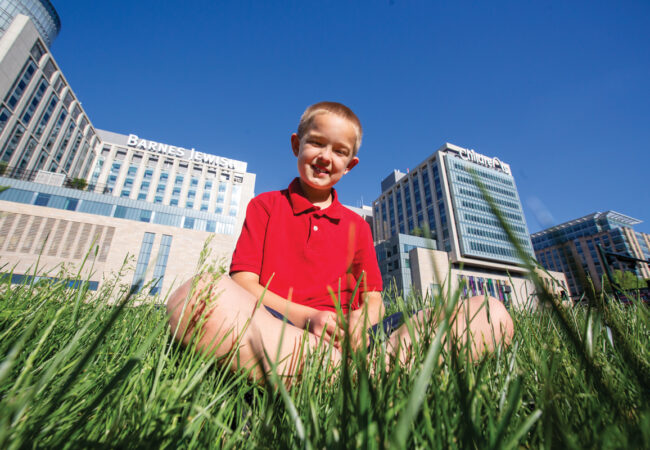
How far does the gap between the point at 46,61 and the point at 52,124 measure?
7.25 m

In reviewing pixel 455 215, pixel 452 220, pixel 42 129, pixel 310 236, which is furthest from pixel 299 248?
pixel 42 129

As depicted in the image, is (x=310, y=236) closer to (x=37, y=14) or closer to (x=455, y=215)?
(x=455, y=215)

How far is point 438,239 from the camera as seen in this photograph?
4062 cm

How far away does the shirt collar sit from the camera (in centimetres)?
181

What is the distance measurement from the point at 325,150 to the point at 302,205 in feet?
1.16

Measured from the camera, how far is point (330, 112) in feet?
6.15

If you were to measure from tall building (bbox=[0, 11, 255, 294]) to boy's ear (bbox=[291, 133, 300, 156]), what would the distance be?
1153cm

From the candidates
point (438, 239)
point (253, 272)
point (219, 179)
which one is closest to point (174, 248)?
point (219, 179)

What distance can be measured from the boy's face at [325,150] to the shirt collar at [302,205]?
0.11 m

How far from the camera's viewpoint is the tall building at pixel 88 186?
24.7 metres

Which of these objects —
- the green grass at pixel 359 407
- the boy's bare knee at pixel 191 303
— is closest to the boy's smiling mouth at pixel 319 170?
the boy's bare knee at pixel 191 303

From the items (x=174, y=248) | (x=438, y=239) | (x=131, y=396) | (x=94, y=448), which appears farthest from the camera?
(x=438, y=239)

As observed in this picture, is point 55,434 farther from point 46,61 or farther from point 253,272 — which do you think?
point 46,61

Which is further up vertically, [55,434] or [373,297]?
[373,297]
